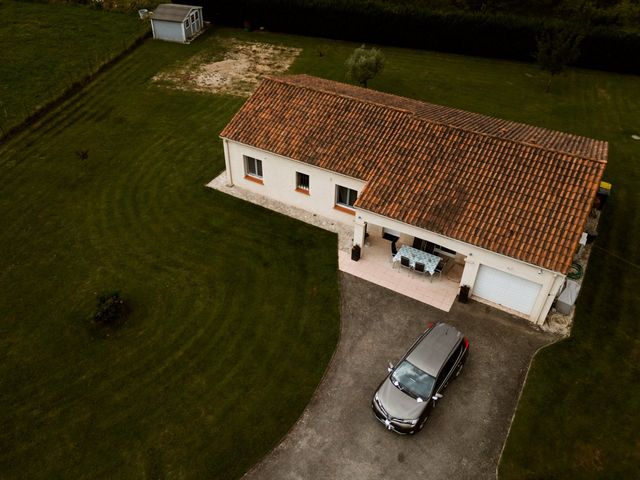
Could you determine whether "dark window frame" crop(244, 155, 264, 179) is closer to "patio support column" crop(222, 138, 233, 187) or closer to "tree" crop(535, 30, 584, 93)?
"patio support column" crop(222, 138, 233, 187)

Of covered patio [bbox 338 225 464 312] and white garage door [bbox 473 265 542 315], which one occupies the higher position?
white garage door [bbox 473 265 542 315]

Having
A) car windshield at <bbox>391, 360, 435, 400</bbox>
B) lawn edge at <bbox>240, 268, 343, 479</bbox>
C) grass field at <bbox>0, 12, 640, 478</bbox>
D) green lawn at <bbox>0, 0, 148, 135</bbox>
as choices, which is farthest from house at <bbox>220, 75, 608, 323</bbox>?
green lawn at <bbox>0, 0, 148, 135</bbox>

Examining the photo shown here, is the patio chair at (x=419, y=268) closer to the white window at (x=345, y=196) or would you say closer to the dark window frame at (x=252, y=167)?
the white window at (x=345, y=196)

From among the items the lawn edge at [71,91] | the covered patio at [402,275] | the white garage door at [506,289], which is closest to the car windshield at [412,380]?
the covered patio at [402,275]

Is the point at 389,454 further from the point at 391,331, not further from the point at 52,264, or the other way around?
the point at 52,264

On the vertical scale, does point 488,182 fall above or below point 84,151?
above

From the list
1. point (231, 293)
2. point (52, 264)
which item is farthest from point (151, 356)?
point (52, 264)

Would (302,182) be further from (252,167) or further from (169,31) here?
(169,31)
